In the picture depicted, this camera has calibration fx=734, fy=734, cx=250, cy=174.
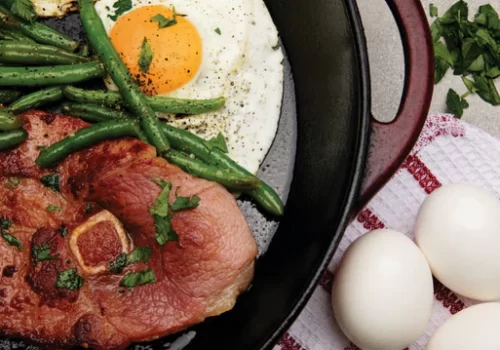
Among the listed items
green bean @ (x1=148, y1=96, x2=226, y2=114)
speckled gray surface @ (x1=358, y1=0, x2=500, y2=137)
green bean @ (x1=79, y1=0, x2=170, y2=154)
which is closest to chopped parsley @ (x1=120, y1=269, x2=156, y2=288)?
green bean @ (x1=79, y1=0, x2=170, y2=154)

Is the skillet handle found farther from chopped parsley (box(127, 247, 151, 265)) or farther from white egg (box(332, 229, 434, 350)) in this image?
chopped parsley (box(127, 247, 151, 265))

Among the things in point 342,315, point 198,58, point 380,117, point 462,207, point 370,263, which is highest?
point 198,58

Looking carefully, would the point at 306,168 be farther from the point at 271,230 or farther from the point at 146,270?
the point at 146,270

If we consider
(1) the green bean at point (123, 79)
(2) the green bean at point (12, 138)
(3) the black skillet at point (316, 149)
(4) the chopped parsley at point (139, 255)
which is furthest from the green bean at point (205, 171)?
(2) the green bean at point (12, 138)

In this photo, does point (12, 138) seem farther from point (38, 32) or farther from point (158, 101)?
point (158, 101)

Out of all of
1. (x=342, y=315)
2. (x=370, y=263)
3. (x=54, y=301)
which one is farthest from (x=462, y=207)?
(x=54, y=301)

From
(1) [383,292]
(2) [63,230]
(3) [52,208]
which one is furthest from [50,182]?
(1) [383,292]
